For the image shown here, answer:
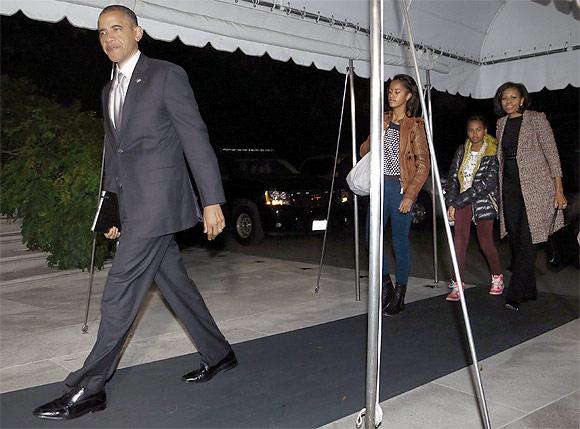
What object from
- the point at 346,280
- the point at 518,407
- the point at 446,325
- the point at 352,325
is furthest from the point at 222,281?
the point at 518,407

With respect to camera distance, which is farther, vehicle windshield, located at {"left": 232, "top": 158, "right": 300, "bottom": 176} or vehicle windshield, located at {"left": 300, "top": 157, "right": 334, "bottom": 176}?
vehicle windshield, located at {"left": 300, "top": 157, "right": 334, "bottom": 176}

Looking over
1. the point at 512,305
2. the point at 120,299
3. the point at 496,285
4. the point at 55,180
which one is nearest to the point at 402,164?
the point at 512,305

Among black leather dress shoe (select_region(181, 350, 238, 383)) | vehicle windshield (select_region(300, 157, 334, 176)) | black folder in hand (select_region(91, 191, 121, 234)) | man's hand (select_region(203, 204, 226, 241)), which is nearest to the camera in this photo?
man's hand (select_region(203, 204, 226, 241))

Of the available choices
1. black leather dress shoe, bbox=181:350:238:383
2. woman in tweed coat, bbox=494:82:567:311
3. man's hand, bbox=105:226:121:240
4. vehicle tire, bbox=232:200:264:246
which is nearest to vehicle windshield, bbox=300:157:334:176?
vehicle tire, bbox=232:200:264:246

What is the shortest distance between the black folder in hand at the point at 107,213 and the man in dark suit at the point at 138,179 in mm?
230

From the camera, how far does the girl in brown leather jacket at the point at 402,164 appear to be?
580 cm

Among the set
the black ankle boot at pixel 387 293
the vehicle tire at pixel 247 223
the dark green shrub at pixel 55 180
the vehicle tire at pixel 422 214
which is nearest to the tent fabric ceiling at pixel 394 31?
the black ankle boot at pixel 387 293

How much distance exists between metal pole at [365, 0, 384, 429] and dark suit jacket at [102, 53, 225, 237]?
4.13 ft

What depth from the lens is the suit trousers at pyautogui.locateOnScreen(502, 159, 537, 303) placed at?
6.01m

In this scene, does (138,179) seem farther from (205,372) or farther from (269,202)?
(269,202)

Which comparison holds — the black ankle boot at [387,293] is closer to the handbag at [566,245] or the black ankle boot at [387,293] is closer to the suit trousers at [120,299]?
the handbag at [566,245]

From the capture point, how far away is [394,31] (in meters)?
6.82

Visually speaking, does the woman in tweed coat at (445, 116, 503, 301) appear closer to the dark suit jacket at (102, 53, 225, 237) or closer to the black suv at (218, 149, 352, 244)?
the dark suit jacket at (102, 53, 225, 237)

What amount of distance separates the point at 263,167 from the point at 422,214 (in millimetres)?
3415
